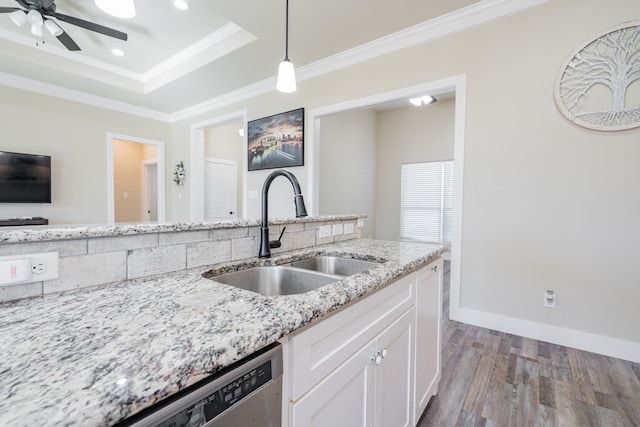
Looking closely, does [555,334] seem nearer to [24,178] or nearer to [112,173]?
[112,173]

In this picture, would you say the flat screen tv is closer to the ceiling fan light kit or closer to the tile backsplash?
the ceiling fan light kit

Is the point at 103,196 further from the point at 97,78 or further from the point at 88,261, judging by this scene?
the point at 88,261

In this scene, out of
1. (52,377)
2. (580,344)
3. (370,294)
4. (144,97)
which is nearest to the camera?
(52,377)

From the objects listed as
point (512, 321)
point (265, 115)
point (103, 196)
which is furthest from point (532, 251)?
point (103, 196)

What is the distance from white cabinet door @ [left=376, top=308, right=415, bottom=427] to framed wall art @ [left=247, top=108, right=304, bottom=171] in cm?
276

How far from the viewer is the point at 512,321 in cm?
243

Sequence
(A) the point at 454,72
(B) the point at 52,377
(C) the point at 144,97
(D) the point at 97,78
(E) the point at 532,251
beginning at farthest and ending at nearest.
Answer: (C) the point at 144,97, (D) the point at 97,78, (A) the point at 454,72, (E) the point at 532,251, (B) the point at 52,377

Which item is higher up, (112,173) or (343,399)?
(112,173)

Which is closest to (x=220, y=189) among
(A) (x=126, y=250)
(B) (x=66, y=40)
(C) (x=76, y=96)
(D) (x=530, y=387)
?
(C) (x=76, y=96)

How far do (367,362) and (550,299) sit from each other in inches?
85.2

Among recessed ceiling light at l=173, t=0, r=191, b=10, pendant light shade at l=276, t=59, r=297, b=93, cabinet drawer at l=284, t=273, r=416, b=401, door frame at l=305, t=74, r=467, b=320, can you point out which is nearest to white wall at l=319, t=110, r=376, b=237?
door frame at l=305, t=74, r=467, b=320

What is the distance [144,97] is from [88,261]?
479 centimetres

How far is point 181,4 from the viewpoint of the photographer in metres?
2.71

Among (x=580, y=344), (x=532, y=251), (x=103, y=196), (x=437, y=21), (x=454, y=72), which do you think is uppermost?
(x=437, y=21)
